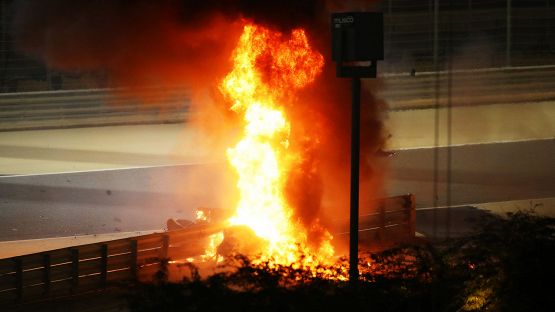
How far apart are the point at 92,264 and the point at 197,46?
273 centimetres

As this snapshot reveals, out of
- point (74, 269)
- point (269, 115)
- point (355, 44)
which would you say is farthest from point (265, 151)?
point (355, 44)

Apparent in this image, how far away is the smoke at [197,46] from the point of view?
9.74 meters

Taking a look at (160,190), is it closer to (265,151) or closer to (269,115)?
(265,151)

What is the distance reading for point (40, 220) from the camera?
41.5 feet

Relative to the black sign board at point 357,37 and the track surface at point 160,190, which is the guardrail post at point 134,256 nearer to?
the track surface at point 160,190

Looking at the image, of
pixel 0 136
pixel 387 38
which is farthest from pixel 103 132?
pixel 387 38

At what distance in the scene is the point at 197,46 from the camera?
10047 mm

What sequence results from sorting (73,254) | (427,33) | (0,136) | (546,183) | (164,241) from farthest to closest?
(0,136)
(427,33)
(546,183)
(164,241)
(73,254)

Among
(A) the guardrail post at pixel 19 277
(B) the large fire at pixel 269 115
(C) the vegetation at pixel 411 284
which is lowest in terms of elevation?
(A) the guardrail post at pixel 19 277

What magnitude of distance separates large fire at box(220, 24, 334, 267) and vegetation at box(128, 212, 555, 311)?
7.54ft

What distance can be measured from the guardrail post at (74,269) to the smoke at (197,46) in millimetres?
2414

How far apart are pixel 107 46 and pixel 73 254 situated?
251cm

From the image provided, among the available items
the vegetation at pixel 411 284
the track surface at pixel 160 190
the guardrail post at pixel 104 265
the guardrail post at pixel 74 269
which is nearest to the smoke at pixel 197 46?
the guardrail post at pixel 104 265

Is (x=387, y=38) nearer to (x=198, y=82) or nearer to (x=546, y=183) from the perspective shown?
(x=546, y=183)
